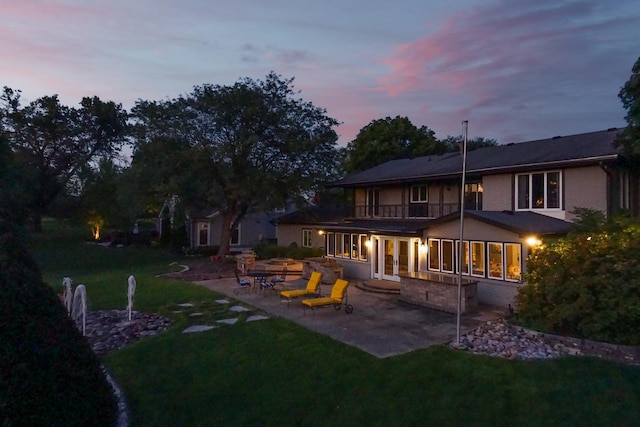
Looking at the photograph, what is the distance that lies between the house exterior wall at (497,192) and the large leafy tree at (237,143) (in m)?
11.2

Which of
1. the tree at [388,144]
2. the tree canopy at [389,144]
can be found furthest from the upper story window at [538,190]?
the tree at [388,144]

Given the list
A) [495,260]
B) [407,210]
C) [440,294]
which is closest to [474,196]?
[407,210]

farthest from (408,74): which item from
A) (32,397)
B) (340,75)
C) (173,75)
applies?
(32,397)

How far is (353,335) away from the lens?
445 inches

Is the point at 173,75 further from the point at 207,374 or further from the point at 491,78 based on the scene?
the point at 207,374

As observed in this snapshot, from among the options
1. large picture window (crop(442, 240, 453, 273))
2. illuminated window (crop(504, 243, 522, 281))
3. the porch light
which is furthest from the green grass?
large picture window (crop(442, 240, 453, 273))

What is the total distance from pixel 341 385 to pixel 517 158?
1487 centimetres

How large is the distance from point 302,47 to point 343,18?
226cm

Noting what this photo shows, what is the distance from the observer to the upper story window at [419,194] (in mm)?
23284

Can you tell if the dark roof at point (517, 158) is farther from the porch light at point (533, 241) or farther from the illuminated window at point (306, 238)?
the illuminated window at point (306, 238)

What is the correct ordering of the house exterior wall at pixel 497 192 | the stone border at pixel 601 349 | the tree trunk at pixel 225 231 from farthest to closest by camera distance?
the tree trunk at pixel 225 231 → the house exterior wall at pixel 497 192 → the stone border at pixel 601 349

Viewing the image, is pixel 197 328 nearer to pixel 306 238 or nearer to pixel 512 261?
pixel 512 261

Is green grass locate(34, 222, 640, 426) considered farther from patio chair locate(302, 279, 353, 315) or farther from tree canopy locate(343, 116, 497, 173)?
tree canopy locate(343, 116, 497, 173)

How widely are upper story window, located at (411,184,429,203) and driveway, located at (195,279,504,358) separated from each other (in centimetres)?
756
